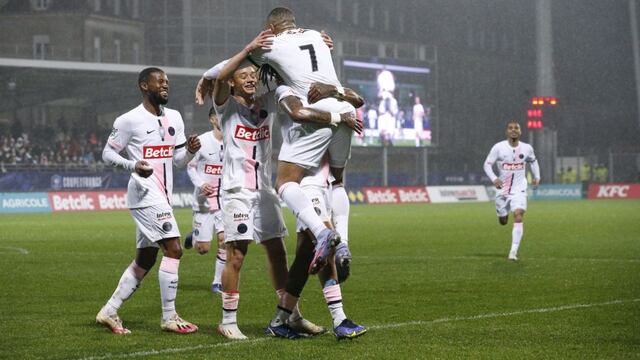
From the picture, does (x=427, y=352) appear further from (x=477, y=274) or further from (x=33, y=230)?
(x=33, y=230)

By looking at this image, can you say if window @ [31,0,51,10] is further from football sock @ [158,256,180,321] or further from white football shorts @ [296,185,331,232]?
white football shorts @ [296,185,331,232]

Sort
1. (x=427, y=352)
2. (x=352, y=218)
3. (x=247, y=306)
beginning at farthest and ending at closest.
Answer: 1. (x=352, y=218)
2. (x=247, y=306)
3. (x=427, y=352)

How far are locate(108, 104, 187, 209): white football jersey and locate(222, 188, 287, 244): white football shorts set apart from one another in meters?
1.10

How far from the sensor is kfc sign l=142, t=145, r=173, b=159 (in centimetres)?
1122

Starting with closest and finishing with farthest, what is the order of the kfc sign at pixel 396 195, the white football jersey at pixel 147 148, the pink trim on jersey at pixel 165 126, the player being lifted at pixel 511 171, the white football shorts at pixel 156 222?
the white football shorts at pixel 156 222 < the white football jersey at pixel 147 148 < the pink trim on jersey at pixel 165 126 < the player being lifted at pixel 511 171 < the kfc sign at pixel 396 195

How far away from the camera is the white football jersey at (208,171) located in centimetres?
1652

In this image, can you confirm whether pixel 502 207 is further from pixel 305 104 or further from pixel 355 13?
pixel 355 13

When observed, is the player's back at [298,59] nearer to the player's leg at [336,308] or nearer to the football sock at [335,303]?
the player's leg at [336,308]

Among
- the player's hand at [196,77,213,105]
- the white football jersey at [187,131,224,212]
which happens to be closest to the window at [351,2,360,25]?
the white football jersey at [187,131,224,212]

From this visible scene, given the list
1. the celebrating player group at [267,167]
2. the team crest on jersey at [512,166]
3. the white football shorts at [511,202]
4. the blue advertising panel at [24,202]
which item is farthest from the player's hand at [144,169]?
the blue advertising panel at [24,202]

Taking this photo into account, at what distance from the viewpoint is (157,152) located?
37.0ft

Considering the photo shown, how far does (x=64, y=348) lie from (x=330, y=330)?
254cm

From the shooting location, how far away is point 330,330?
35.5ft

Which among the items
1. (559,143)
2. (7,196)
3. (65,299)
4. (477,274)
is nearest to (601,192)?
(559,143)
